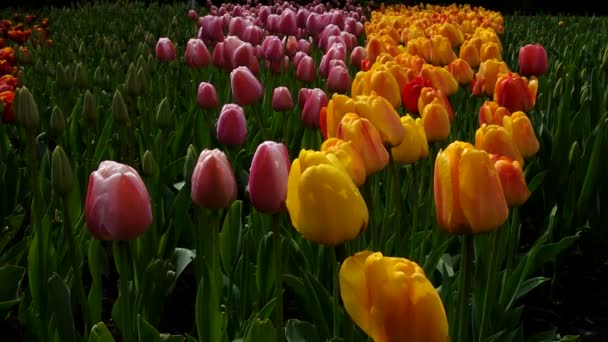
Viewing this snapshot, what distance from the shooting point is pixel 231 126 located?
196 cm

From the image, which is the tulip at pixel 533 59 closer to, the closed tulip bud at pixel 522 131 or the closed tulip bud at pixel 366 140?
the closed tulip bud at pixel 522 131

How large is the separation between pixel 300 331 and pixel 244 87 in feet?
3.70

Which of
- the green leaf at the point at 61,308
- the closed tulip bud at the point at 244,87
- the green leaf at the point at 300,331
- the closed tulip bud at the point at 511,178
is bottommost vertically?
the green leaf at the point at 300,331

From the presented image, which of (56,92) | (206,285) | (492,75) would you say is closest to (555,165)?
(492,75)

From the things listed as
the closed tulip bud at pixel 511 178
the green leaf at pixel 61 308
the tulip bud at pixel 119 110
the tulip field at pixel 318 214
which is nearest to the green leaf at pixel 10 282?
the tulip field at pixel 318 214

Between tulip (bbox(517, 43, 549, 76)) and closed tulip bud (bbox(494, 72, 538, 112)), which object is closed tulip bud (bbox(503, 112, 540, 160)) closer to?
closed tulip bud (bbox(494, 72, 538, 112))

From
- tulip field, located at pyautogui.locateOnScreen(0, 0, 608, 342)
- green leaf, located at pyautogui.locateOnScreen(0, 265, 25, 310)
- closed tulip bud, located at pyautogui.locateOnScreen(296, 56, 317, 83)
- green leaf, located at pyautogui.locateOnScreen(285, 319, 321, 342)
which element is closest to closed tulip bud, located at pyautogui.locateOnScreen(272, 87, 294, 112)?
tulip field, located at pyautogui.locateOnScreen(0, 0, 608, 342)

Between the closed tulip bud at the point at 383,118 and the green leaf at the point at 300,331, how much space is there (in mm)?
399

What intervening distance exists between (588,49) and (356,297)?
5.54 metres

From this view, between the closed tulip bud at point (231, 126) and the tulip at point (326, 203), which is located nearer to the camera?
the tulip at point (326, 203)

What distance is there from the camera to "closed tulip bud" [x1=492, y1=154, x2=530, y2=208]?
1.30 metres

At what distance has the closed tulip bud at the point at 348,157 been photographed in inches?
48.6

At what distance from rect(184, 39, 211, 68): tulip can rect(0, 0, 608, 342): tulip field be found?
1 cm

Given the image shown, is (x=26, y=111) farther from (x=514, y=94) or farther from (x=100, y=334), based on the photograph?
A: (x=514, y=94)
